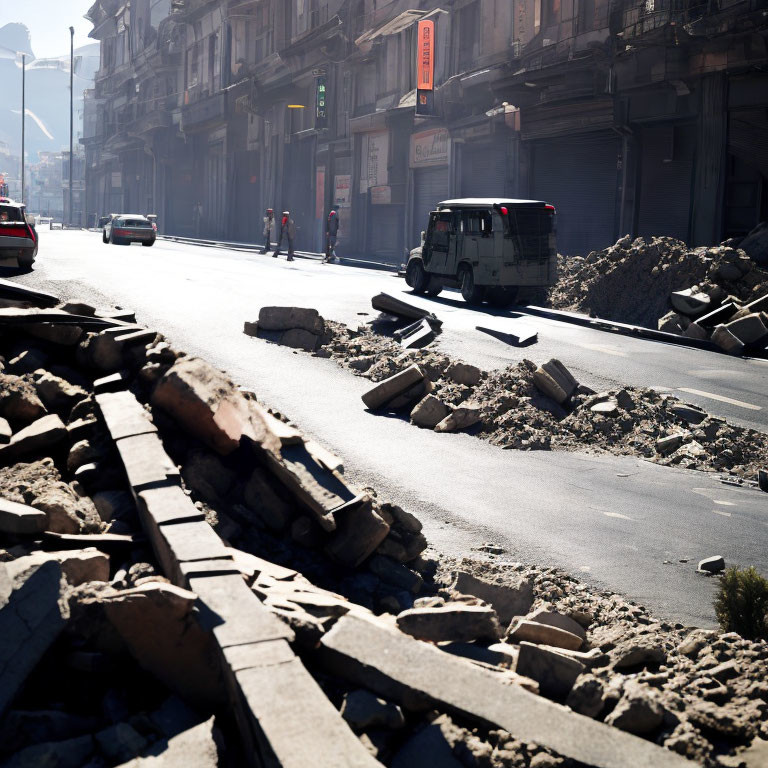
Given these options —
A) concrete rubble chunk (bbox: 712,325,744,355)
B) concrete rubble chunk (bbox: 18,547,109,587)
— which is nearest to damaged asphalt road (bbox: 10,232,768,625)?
concrete rubble chunk (bbox: 712,325,744,355)

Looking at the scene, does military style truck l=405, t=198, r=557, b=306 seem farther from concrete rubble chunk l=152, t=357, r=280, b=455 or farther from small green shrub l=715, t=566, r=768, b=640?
small green shrub l=715, t=566, r=768, b=640

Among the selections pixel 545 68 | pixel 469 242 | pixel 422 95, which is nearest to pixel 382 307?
pixel 469 242

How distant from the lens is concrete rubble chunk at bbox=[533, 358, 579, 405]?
1179 cm

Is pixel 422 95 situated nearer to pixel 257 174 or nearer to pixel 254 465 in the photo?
pixel 257 174

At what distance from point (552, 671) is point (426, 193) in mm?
39587

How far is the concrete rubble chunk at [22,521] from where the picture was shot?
531cm

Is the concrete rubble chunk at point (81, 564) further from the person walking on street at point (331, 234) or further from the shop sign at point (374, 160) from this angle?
the shop sign at point (374, 160)

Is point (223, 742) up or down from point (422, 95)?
down

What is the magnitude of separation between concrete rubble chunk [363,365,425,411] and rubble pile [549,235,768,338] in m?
8.71

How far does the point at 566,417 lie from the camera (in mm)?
11555

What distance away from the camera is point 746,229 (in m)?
25.1

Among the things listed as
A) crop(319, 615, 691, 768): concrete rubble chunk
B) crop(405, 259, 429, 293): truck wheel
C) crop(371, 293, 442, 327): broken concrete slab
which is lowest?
crop(319, 615, 691, 768): concrete rubble chunk

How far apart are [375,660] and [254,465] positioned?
304 cm

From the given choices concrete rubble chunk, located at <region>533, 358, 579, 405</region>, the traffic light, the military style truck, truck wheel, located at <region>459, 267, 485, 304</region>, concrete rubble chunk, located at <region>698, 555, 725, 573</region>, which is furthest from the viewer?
the traffic light
